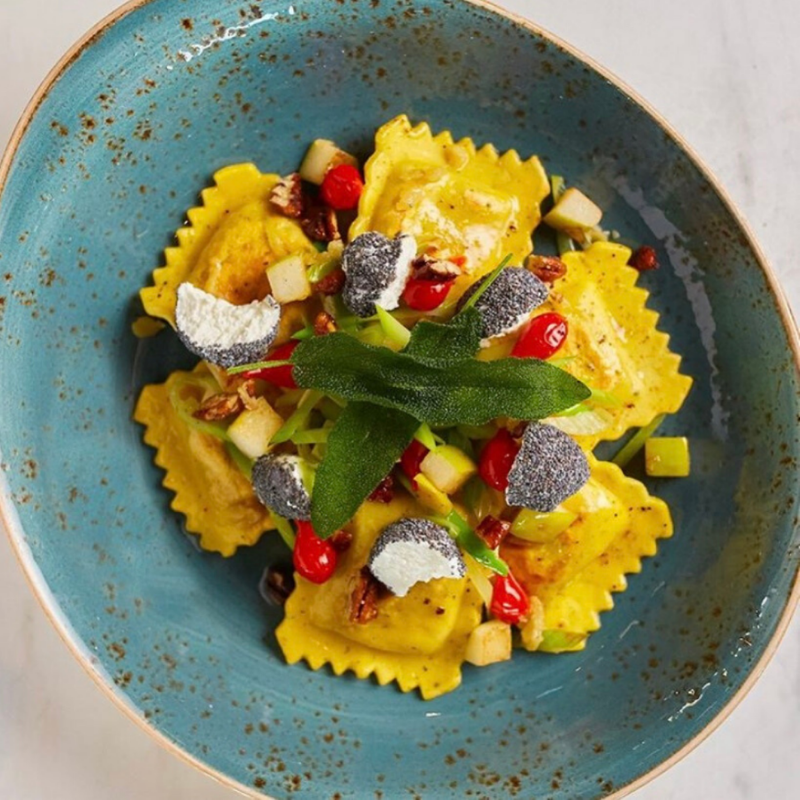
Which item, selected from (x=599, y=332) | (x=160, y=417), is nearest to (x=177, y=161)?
(x=160, y=417)

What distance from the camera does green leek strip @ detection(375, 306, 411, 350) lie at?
4086mm

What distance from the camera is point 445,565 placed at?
164 inches

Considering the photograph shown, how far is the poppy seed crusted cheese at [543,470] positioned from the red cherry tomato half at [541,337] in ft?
1.07

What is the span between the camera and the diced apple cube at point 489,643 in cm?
459

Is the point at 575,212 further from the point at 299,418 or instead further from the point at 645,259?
the point at 299,418

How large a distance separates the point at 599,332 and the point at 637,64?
1455 millimetres

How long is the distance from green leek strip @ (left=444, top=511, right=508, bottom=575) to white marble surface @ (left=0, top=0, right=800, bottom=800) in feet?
5.22

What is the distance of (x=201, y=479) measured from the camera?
15.2 feet

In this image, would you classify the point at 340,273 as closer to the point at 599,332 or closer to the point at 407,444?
the point at 407,444

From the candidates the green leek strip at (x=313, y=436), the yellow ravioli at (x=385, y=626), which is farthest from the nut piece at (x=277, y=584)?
the green leek strip at (x=313, y=436)

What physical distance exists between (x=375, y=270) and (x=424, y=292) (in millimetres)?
258

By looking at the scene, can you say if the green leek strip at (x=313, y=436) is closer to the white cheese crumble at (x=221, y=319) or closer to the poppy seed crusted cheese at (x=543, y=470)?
the white cheese crumble at (x=221, y=319)

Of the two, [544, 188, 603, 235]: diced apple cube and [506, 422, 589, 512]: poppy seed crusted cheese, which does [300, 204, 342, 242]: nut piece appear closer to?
[544, 188, 603, 235]: diced apple cube

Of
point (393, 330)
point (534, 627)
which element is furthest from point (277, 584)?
point (393, 330)
